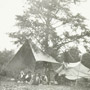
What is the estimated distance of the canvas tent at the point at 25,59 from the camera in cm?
2456

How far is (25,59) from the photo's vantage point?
998 inches

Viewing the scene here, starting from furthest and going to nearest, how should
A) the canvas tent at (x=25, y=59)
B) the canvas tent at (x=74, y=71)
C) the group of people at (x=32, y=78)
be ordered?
the canvas tent at (x=74, y=71), the canvas tent at (x=25, y=59), the group of people at (x=32, y=78)

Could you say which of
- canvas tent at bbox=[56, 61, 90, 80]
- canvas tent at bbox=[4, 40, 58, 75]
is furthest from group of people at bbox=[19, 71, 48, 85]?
canvas tent at bbox=[56, 61, 90, 80]

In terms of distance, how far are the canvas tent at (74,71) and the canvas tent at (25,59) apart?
7.74ft

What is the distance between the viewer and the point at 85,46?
27000 millimetres

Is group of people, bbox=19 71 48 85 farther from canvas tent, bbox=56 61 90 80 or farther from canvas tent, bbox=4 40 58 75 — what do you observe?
canvas tent, bbox=56 61 90 80

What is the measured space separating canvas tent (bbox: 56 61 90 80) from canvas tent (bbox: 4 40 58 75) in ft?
7.74

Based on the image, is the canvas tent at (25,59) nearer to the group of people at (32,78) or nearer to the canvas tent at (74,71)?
the group of people at (32,78)

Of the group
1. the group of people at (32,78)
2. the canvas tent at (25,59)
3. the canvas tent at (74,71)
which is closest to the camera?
the group of people at (32,78)

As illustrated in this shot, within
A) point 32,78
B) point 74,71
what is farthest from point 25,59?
point 74,71

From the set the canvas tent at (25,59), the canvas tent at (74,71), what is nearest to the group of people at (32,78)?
the canvas tent at (25,59)

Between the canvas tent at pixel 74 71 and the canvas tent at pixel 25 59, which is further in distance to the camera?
A: the canvas tent at pixel 74 71

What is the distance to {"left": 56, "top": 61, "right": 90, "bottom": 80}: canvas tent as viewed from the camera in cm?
2533

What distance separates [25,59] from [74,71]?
17.9 ft
